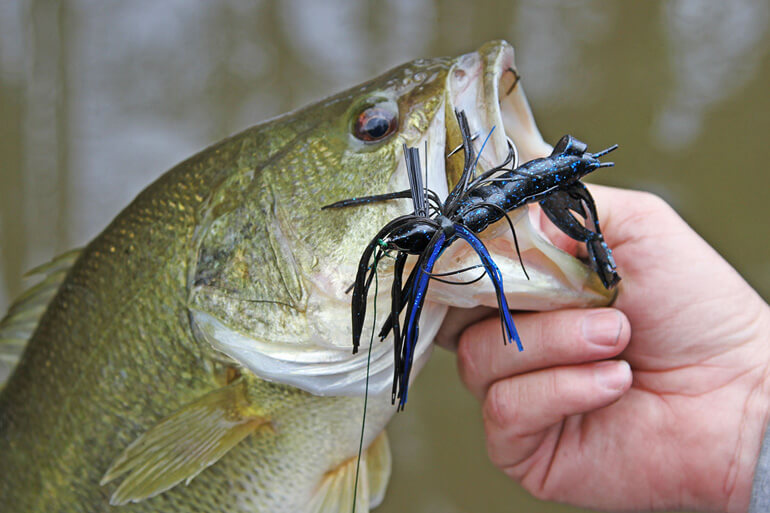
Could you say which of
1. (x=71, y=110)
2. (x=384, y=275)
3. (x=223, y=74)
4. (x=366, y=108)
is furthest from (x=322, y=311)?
(x=71, y=110)

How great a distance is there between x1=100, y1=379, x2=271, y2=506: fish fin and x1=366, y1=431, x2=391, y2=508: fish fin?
28 centimetres

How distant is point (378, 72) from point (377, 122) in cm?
160

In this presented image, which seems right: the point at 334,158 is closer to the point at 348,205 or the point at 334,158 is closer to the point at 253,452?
the point at 348,205

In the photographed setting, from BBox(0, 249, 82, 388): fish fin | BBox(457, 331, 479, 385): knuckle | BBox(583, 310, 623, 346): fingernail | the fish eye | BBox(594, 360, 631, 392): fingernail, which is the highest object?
the fish eye

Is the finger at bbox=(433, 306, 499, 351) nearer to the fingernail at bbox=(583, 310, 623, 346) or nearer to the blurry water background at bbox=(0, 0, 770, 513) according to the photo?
the fingernail at bbox=(583, 310, 623, 346)

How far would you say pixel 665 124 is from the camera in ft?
6.40

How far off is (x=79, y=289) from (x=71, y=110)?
1715 mm

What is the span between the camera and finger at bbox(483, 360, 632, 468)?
78cm

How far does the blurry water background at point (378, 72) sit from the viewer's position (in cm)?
194

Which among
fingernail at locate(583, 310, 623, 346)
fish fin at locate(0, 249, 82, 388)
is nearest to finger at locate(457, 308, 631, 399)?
fingernail at locate(583, 310, 623, 346)

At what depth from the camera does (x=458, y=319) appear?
93 cm

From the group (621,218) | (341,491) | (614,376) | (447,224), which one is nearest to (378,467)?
(341,491)

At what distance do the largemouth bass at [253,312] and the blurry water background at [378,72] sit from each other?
1.38 metres

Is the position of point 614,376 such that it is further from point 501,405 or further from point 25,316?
point 25,316
